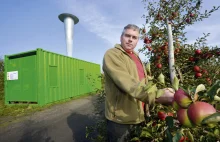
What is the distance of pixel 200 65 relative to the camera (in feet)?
6.70

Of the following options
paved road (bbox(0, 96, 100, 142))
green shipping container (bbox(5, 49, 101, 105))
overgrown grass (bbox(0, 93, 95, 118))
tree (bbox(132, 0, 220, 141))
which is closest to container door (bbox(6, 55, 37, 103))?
green shipping container (bbox(5, 49, 101, 105))

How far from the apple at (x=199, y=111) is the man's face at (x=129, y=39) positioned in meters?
1.16

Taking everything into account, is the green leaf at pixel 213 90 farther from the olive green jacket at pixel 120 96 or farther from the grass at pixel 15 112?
the grass at pixel 15 112

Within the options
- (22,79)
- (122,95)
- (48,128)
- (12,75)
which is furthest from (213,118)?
(12,75)

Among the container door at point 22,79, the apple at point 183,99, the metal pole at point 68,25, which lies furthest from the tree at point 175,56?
the metal pole at point 68,25

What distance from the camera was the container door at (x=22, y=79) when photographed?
8.36m

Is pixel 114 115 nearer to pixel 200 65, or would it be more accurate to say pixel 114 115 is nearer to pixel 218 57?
pixel 200 65

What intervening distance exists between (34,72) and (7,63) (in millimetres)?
1672

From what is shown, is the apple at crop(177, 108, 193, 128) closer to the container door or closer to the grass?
the grass

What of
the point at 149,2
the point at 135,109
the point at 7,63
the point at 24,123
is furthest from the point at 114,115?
the point at 7,63

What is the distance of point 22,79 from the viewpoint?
28.1ft

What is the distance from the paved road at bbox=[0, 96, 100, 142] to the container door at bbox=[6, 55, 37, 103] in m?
1.83

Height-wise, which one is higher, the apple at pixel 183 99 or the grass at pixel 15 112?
the apple at pixel 183 99

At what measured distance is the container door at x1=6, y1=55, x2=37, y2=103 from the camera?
8.36m
